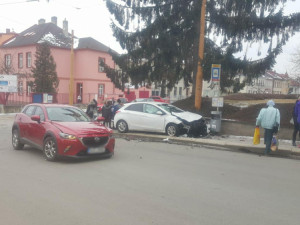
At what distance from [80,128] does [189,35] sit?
1169cm

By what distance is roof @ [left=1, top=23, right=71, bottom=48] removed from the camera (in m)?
39.3

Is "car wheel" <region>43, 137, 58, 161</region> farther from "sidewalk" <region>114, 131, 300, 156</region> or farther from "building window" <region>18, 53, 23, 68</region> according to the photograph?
"building window" <region>18, 53, 23, 68</region>

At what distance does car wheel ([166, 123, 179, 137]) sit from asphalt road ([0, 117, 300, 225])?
11.8 ft

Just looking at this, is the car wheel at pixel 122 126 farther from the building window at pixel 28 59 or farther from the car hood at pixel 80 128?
the building window at pixel 28 59

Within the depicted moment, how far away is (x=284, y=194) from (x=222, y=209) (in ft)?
5.47

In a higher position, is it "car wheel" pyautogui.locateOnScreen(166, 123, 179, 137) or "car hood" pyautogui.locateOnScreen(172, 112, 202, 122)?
"car hood" pyautogui.locateOnScreen(172, 112, 202, 122)

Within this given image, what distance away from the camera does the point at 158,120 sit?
13555 millimetres

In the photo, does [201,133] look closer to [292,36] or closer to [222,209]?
[292,36]

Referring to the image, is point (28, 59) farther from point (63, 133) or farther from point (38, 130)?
point (63, 133)

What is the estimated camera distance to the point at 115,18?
1869cm

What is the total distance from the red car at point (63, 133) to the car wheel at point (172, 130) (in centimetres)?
466

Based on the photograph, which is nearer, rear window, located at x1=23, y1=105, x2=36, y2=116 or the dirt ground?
rear window, located at x1=23, y1=105, x2=36, y2=116

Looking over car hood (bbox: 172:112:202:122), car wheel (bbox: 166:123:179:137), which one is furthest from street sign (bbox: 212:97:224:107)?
car wheel (bbox: 166:123:179:137)

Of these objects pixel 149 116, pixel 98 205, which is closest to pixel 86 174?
pixel 98 205
